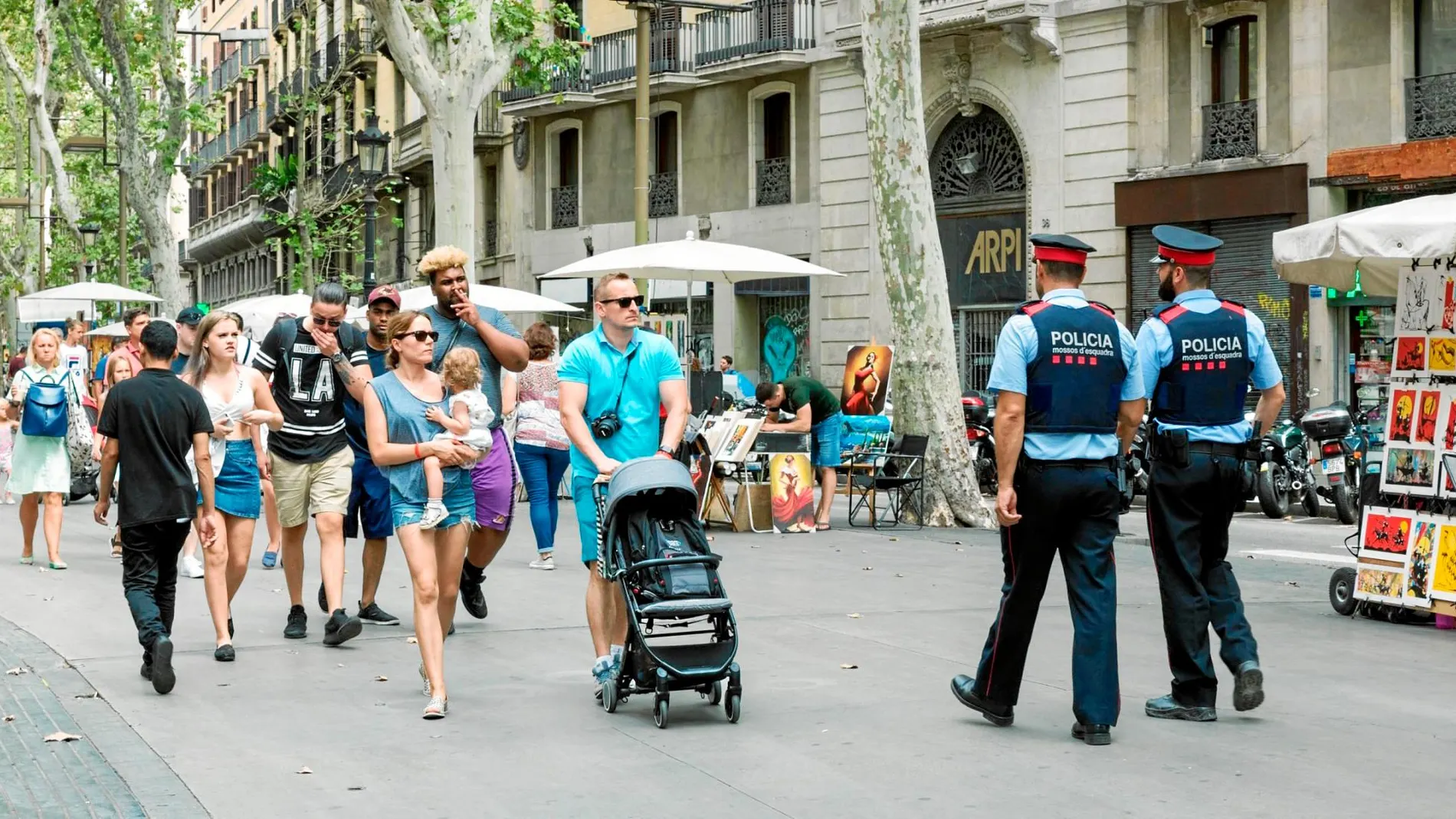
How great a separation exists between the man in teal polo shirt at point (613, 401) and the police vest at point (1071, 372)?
5.01 ft

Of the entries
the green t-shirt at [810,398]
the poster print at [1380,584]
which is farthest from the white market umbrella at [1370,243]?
the green t-shirt at [810,398]

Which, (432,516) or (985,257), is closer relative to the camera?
(432,516)

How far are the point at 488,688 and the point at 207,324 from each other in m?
2.53

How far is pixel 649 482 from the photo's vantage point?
7.26 meters

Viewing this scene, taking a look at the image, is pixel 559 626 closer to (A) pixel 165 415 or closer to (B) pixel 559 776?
(A) pixel 165 415

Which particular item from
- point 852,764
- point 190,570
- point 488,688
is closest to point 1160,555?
point 852,764

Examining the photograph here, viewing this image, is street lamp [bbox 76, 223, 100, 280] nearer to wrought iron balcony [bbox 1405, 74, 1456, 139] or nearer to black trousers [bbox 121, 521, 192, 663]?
wrought iron balcony [bbox 1405, 74, 1456, 139]

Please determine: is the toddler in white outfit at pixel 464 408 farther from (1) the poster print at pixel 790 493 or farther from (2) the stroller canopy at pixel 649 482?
(1) the poster print at pixel 790 493

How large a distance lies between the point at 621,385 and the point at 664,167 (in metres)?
29.9

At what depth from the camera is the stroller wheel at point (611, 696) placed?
24.6 ft

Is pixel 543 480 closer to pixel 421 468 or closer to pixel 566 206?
pixel 421 468

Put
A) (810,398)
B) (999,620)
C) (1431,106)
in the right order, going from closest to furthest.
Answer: (999,620), (810,398), (1431,106)

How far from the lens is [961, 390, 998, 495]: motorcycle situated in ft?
73.7

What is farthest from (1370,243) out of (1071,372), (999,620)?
(999,620)
